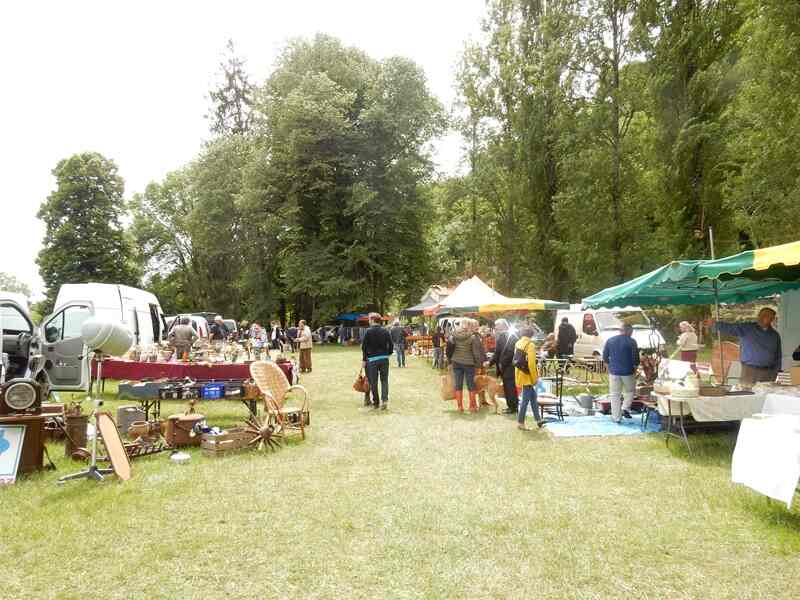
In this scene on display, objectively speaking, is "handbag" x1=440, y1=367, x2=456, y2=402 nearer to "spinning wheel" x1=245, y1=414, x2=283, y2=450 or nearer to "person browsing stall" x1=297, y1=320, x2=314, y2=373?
"spinning wheel" x1=245, y1=414, x2=283, y2=450

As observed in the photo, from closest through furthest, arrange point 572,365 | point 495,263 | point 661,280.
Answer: point 661,280 < point 572,365 < point 495,263

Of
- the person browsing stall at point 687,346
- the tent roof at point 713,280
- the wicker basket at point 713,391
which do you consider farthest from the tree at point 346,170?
the wicker basket at point 713,391

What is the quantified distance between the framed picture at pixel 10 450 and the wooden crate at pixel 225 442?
6.09 feet

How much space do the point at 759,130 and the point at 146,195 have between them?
42012mm

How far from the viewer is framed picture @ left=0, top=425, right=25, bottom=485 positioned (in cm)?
538

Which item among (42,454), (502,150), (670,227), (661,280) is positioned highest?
(502,150)

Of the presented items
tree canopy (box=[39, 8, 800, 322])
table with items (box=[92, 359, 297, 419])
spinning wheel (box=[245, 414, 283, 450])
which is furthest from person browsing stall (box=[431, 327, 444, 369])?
spinning wheel (box=[245, 414, 283, 450])

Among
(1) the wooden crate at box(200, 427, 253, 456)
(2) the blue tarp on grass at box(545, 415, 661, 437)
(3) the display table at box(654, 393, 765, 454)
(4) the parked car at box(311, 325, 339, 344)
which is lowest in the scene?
(2) the blue tarp on grass at box(545, 415, 661, 437)

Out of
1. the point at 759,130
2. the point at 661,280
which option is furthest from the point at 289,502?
the point at 759,130

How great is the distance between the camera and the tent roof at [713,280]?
244 inches

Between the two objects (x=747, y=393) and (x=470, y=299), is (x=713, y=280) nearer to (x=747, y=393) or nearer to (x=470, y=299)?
(x=747, y=393)

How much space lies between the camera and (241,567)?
366 cm

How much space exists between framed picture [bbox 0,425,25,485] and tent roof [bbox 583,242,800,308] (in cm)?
765

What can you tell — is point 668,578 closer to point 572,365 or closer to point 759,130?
point 572,365
